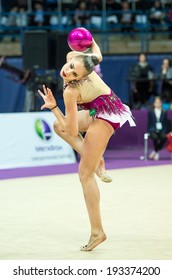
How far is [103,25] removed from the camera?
20.3 m

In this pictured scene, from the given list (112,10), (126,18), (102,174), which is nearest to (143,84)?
(126,18)

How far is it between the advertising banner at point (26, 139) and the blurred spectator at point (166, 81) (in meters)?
4.09

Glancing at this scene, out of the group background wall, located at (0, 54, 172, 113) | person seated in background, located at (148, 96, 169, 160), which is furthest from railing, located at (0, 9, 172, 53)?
person seated in background, located at (148, 96, 169, 160)

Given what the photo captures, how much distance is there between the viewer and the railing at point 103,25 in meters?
19.4

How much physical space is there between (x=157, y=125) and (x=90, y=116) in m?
8.17

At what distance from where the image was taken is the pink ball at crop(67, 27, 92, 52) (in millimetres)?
7438

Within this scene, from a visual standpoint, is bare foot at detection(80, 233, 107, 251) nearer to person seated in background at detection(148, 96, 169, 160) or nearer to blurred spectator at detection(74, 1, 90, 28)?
person seated in background at detection(148, 96, 169, 160)

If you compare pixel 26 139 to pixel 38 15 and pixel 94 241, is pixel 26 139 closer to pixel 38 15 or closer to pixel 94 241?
pixel 38 15

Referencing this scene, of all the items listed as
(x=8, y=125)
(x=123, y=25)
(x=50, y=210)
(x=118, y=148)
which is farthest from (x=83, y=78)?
(x=123, y=25)

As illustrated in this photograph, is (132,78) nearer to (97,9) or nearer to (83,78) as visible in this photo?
(97,9)

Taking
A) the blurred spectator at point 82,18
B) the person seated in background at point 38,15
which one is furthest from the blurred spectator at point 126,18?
the person seated in background at point 38,15

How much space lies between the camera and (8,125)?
1405cm

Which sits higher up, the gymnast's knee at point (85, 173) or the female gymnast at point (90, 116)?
the female gymnast at point (90, 116)

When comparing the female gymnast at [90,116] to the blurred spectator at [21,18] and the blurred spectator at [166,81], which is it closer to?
the blurred spectator at [166,81]
